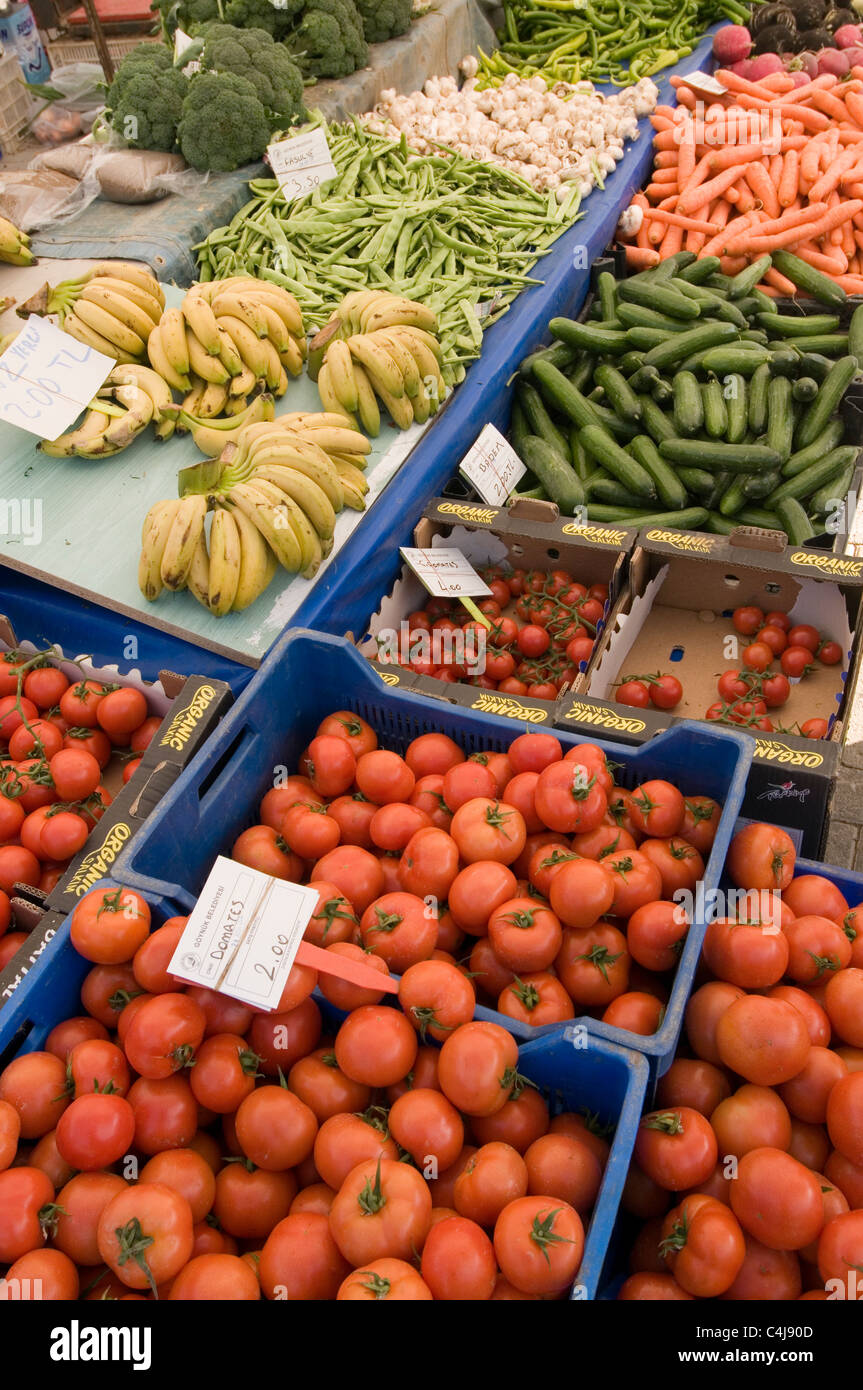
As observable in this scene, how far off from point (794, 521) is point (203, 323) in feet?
6.83

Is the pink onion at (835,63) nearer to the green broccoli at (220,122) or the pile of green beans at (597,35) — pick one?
the pile of green beans at (597,35)

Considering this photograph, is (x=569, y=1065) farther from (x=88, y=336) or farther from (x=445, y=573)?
(x=88, y=336)

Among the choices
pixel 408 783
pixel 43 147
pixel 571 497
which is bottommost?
pixel 571 497

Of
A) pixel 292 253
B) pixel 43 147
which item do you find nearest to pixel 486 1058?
pixel 292 253

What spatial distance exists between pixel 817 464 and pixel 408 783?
7.45 ft

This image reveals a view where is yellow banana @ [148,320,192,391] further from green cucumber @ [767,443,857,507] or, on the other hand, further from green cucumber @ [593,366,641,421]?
green cucumber @ [767,443,857,507]

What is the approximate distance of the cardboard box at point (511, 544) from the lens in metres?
2.81

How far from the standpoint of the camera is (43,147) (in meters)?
4.51

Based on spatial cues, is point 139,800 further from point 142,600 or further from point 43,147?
point 43,147

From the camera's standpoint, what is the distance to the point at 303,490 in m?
2.47

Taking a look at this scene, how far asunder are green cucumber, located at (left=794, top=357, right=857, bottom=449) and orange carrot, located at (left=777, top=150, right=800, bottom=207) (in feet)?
5.11

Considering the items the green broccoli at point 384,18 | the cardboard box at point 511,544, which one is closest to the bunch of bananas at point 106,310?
the cardboard box at point 511,544

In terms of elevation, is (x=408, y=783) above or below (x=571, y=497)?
above

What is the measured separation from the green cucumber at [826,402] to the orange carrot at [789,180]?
1558mm
